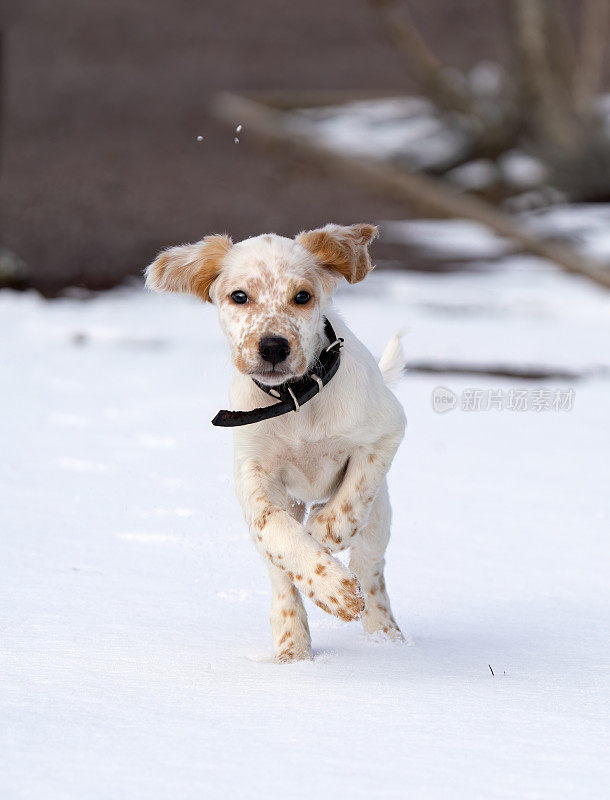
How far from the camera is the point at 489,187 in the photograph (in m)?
16.4

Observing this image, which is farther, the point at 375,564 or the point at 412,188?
the point at 412,188

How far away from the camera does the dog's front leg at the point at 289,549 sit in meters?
3.41

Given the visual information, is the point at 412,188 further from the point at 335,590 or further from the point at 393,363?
the point at 335,590

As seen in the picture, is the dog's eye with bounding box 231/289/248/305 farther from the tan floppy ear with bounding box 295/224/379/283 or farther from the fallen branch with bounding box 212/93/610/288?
the fallen branch with bounding box 212/93/610/288

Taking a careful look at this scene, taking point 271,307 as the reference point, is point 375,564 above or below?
below

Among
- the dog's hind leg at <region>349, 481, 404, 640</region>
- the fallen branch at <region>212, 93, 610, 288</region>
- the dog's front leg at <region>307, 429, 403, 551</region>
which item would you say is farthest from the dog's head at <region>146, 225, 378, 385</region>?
the fallen branch at <region>212, 93, 610, 288</region>

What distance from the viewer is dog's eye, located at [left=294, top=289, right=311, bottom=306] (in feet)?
11.7

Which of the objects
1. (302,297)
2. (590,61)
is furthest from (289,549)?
(590,61)

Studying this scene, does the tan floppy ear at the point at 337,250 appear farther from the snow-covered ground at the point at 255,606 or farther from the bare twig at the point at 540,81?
the bare twig at the point at 540,81

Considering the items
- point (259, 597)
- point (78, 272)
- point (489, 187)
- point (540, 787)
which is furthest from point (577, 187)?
point (540, 787)

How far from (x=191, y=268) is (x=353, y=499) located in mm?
755

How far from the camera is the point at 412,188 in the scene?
14.8m

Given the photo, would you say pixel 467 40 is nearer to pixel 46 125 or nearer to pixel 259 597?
pixel 46 125

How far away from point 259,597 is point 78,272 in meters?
Result: 7.68
